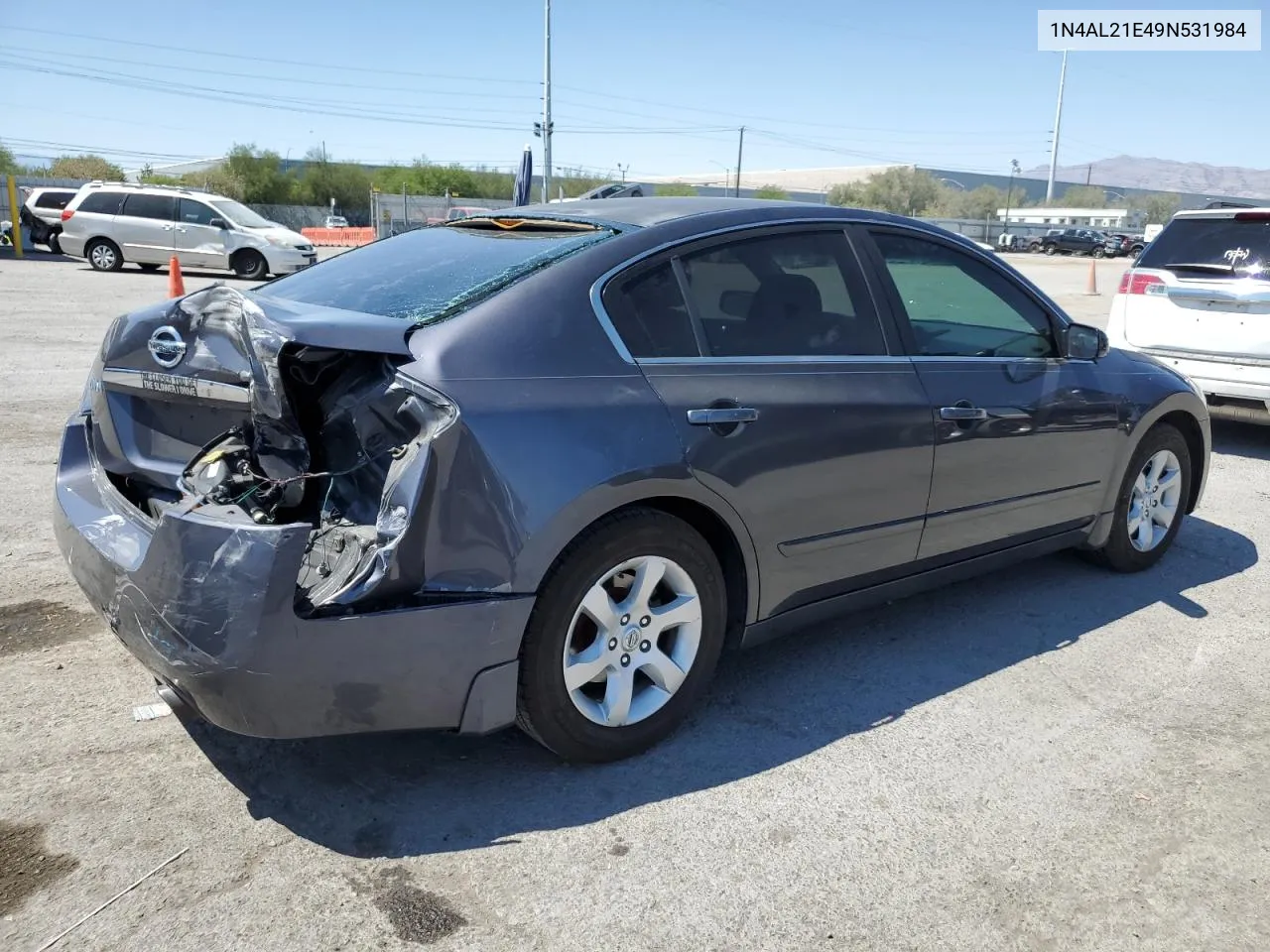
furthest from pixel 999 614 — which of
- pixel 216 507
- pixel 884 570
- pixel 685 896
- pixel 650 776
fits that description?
pixel 216 507

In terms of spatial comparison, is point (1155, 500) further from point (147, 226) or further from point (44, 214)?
point (44, 214)

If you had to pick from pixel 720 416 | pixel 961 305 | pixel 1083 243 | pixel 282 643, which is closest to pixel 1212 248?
pixel 961 305

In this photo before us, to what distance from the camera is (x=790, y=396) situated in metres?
3.32

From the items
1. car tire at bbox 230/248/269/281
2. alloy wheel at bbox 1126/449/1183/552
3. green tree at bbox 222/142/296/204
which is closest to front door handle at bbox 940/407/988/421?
alloy wheel at bbox 1126/449/1183/552

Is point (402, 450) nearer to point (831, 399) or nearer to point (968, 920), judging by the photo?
point (831, 399)

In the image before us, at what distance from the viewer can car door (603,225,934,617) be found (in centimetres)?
313

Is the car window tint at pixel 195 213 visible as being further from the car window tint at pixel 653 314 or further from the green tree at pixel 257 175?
the green tree at pixel 257 175

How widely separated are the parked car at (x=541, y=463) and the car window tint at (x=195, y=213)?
19.7 meters

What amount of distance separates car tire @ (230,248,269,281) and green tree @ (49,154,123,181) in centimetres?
5426

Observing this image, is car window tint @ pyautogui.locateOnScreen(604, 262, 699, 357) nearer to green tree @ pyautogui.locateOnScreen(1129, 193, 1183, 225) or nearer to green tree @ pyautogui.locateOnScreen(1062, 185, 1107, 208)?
green tree @ pyautogui.locateOnScreen(1129, 193, 1183, 225)

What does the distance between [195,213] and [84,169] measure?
58556mm

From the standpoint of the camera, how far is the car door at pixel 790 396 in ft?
10.3

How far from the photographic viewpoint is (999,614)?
4477mm

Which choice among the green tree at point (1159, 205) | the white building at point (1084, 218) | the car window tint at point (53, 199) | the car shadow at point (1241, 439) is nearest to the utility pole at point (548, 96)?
the car window tint at point (53, 199)
